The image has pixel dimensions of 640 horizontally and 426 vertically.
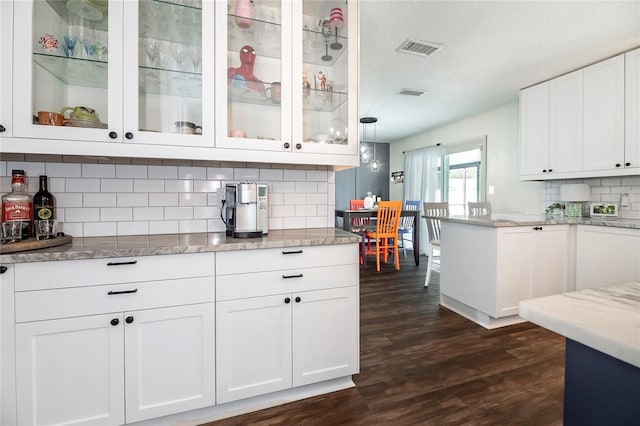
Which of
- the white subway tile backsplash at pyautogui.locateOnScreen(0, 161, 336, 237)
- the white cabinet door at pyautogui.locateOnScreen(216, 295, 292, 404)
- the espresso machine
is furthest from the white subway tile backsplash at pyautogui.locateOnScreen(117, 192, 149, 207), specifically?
A: the white cabinet door at pyautogui.locateOnScreen(216, 295, 292, 404)

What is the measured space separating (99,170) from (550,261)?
3526 mm

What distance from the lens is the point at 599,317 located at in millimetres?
542

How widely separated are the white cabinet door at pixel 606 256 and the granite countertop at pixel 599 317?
2.43 metres

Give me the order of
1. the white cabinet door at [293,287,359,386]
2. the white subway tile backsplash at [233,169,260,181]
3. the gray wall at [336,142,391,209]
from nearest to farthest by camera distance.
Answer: the white cabinet door at [293,287,359,386] < the white subway tile backsplash at [233,169,260,181] < the gray wall at [336,142,391,209]

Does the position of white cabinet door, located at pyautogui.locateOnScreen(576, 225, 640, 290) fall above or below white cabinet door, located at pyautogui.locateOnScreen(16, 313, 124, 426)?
above

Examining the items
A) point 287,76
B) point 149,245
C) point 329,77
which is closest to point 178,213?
A: point 149,245

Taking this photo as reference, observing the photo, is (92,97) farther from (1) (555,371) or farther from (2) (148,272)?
(1) (555,371)

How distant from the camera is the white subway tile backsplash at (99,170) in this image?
166cm

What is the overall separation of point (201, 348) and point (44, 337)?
62 cm

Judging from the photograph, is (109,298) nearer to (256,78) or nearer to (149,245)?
(149,245)

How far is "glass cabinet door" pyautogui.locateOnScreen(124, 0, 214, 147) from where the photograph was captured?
1.48 meters

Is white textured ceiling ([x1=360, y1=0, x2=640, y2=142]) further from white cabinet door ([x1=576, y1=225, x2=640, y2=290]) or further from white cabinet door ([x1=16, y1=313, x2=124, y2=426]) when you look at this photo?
white cabinet door ([x1=16, y1=313, x2=124, y2=426])

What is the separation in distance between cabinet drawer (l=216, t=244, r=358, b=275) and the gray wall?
5.20m

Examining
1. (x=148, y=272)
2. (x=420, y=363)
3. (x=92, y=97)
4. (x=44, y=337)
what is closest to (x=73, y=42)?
(x=92, y=97)
